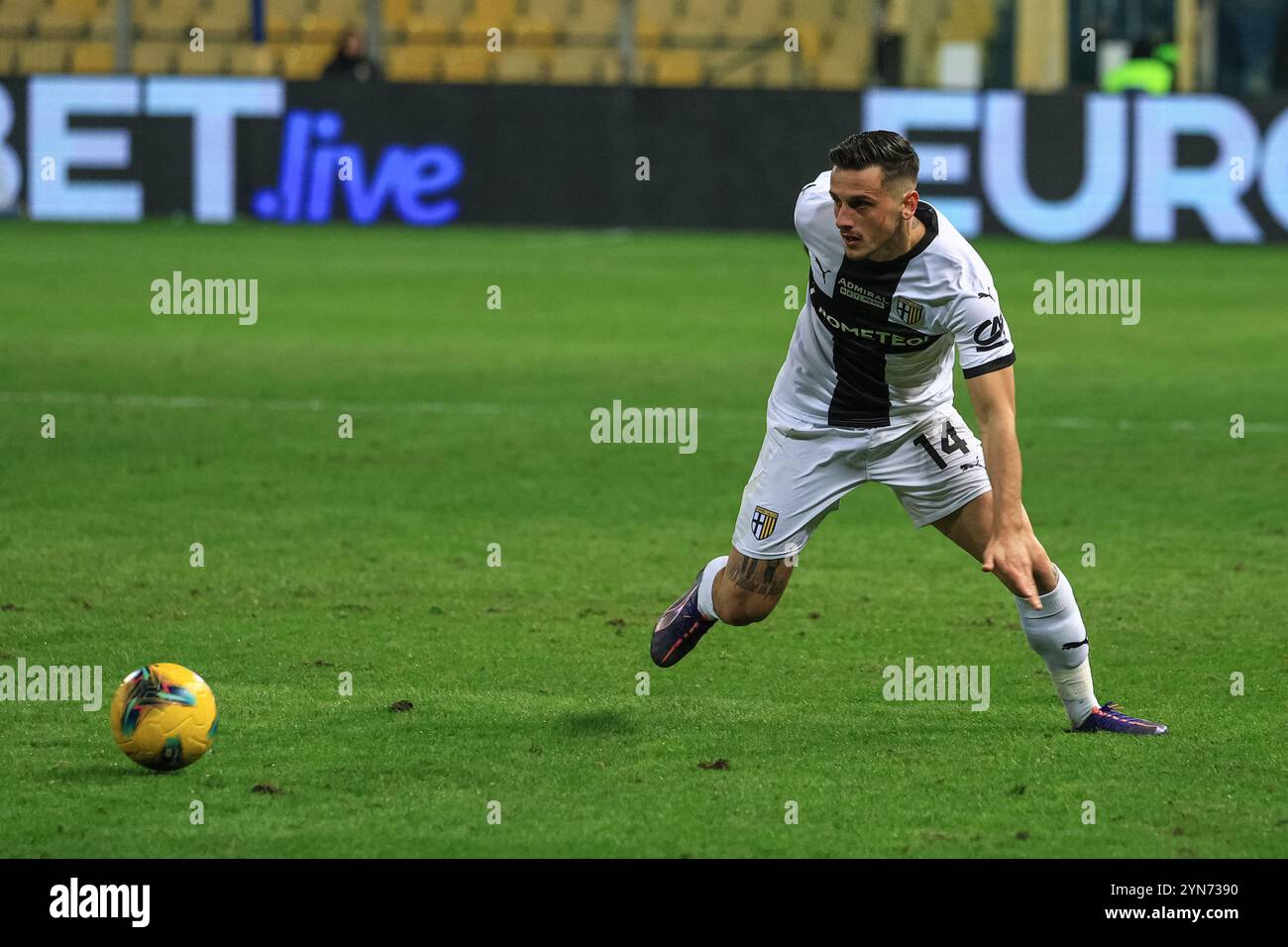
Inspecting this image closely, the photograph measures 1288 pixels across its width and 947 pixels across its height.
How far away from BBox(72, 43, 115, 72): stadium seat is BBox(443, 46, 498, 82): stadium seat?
16.4 ft

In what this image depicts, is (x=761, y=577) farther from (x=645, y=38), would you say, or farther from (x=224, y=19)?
(x=224, y=19)

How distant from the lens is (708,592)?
21.5 feet

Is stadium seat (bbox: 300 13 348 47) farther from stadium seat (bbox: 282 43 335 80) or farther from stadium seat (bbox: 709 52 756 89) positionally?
stadium seat (bbox: 709 52 756 89)

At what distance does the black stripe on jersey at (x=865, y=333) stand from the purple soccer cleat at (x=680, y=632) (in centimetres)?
80

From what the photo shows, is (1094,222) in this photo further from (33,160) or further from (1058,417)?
(33,160)

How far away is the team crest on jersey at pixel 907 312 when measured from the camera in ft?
19.2

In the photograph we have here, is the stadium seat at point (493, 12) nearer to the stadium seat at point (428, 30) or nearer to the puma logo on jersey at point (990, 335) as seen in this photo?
the stadium seat at point (428, 30)

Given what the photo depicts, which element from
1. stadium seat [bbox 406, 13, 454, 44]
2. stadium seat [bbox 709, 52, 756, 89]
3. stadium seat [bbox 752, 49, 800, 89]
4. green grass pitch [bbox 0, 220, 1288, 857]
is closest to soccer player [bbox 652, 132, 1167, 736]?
green grass pitch [bbox 0, 220, 1288, 857]

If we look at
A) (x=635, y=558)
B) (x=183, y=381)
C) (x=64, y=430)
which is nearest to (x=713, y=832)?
(x=635, y=558)

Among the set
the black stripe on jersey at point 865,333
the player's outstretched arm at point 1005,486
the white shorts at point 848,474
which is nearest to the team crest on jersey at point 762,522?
the white shorts at point 848,474

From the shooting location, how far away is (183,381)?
1348 cm

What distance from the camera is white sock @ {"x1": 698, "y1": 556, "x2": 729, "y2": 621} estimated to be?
6.54 m

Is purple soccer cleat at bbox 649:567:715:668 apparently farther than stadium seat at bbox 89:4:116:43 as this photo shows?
No

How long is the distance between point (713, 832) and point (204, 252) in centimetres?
1654
